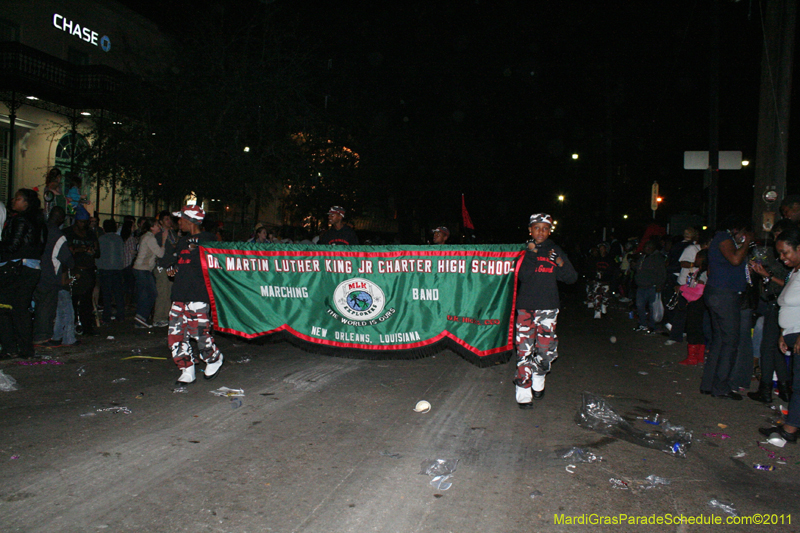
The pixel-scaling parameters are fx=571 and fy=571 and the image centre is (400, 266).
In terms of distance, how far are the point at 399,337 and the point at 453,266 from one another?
1106 millimetres

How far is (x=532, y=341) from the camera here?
19.7 ft

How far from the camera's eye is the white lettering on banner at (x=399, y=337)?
7027mm

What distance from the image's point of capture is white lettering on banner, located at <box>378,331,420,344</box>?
23.1ft

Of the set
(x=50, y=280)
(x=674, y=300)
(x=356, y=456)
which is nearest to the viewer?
(x=356, y=456)

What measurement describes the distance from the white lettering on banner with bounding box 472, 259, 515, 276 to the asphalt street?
139 cm

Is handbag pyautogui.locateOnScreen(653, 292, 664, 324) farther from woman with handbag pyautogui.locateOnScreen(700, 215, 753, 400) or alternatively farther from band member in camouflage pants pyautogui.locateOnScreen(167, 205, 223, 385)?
band member in camouflage pants pyautogui.locateOnScreen(167, 205, 223, 385)

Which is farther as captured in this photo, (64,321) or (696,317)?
(64,321)

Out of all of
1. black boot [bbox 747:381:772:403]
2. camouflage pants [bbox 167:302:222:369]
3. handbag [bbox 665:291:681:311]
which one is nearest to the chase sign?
camouflage pants [bbox 167:302:222:369]

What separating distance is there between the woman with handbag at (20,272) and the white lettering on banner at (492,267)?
5.73 metres

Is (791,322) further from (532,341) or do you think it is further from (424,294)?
(424,294)

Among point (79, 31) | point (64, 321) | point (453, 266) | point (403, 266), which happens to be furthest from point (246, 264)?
point (79, 31)

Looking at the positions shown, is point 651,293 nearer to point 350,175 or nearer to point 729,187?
point 350,175

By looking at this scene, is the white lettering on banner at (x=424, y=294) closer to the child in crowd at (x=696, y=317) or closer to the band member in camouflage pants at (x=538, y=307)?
the band member in camouflage pants at (x=538, y=307)

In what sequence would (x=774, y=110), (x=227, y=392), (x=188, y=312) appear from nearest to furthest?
(x=227, y=392)
(x=188, y=312)
(x=774, y=110)
